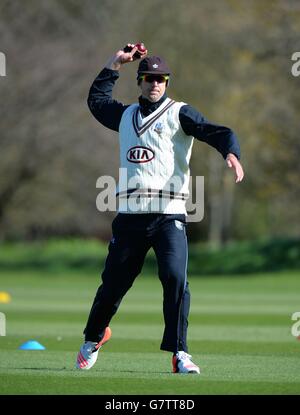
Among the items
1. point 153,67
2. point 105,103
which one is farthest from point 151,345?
point 153,67

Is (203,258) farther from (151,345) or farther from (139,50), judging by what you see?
(139,50)

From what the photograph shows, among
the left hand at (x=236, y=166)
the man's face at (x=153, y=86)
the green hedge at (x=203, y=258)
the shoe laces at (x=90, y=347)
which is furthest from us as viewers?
the green hedge at (x=203, y=258)

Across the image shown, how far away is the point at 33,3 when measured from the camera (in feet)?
156

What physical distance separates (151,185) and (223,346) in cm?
456

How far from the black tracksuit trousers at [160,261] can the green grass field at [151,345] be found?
49 centimetres

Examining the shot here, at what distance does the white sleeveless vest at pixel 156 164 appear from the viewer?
9898mm

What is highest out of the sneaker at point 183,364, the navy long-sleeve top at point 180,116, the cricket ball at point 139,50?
the cricket ball at point 139,50

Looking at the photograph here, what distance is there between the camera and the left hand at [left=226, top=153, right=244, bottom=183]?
9.30 m

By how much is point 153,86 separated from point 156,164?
732mm

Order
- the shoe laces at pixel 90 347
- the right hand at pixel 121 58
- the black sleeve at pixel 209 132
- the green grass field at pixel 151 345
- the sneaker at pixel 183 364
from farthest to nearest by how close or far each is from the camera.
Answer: the right hand at pixel 121 58 < the shoe laces at pixel 90 347 < the sneaker at pixel 183 364 < the black sleeve at pixel 209 132 < the green grass field at pixel 151 345

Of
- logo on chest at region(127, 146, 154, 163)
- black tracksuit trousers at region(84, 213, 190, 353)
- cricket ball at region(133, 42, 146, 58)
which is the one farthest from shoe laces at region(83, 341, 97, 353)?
cricket ball at region(133, 42, 146, 58)

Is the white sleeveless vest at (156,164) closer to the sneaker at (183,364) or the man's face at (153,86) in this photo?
the man's face at (153,86)

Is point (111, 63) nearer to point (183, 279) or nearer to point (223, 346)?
point (183, 279)

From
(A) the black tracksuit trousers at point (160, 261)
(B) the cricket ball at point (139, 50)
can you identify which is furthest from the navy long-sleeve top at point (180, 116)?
(A) the black tracksuit trousers at point (160, 261)
